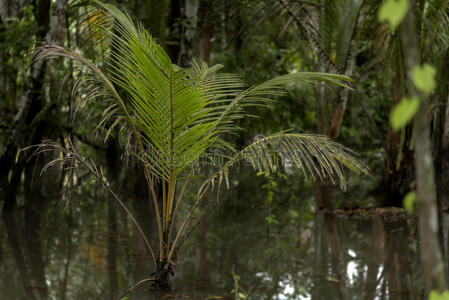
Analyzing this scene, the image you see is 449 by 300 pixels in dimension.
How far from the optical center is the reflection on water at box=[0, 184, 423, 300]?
14.4 feet

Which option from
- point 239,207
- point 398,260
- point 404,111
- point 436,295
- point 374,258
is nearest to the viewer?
point 404,111

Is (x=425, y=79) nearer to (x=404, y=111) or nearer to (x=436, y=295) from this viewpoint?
(x=404, y=111)

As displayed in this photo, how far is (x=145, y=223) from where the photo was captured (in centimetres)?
701

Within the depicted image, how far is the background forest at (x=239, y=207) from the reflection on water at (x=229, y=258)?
0.8 inches

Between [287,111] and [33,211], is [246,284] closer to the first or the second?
[33,211]

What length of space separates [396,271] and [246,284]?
142cm

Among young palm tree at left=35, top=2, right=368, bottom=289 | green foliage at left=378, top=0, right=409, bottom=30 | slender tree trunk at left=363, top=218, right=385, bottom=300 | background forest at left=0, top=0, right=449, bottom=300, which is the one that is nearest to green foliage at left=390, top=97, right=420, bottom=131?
background forest at left=0, top=0, right=449, bottom=300

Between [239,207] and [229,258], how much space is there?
3.21 meters

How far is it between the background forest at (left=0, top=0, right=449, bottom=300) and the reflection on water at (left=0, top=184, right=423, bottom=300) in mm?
19

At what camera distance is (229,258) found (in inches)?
216

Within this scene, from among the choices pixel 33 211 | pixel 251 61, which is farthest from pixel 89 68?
pixel 251 61

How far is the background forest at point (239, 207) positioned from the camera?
4410 millimetres

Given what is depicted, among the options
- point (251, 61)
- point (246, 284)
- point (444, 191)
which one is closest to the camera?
point (246, 284)

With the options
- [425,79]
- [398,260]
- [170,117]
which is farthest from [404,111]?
[398,260]
